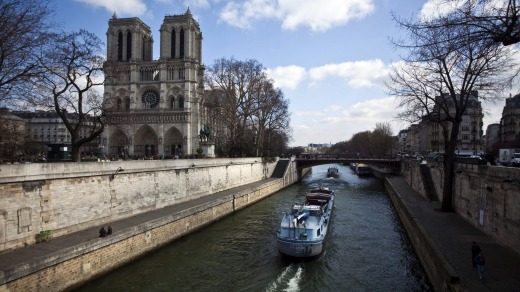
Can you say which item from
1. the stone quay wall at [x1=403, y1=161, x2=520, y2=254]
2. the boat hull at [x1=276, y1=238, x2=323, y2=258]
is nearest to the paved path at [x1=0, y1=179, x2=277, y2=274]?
the boat hull at [x1=276, y1=238, x2=323, y2=258]

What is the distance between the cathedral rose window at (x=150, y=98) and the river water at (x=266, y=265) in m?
48.0

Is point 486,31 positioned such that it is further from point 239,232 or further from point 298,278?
point 239,232

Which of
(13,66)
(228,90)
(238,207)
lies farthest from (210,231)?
(228,90)

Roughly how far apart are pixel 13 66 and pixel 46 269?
749cm

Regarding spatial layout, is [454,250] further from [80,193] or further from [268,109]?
[268,109]

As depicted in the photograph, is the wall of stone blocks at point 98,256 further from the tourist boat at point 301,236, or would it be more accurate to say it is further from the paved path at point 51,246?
the tourist boat at point 301,236

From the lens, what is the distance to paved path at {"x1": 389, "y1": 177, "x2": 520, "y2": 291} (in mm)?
10012

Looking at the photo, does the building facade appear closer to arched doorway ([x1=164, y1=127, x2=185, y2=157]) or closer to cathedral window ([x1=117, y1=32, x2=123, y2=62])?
arched doorway ([x1=164, y1=127, x2=185, y2=157])

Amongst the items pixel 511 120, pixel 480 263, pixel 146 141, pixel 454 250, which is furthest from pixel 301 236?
pixel 511 120

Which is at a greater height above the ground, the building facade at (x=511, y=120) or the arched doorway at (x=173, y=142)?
the building facade at (x=511, y=120)

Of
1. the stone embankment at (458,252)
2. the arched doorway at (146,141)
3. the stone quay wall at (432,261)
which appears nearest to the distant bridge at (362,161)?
the arched doorway at (146,141)

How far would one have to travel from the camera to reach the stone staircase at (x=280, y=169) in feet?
160

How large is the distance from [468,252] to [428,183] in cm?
1586

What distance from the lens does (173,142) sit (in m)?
66.2
